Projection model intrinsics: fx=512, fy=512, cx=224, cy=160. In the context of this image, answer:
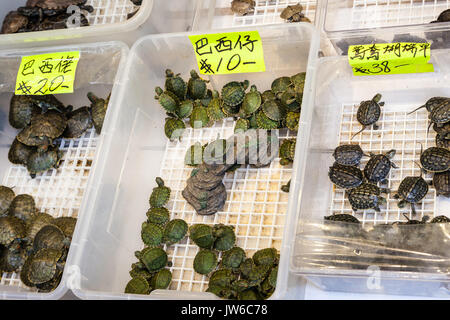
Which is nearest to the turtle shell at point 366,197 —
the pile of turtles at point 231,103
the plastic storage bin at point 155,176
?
the plastic storage bin at point 155,176

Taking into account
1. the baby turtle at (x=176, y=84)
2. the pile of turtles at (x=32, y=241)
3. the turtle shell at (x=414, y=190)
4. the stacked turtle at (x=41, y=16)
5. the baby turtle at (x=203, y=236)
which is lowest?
the pile of turtles at (x=32, y=241)

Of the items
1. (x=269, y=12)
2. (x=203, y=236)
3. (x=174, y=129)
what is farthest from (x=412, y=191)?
(x=269, y=12)

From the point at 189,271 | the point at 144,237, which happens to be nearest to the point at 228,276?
the point at 189,271

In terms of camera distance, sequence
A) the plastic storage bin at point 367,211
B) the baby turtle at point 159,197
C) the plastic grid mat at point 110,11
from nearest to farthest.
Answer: the plastic storage bin at point 367,211 → the baby turtle at point 159,197 → the plastic grid mat at point 110,11

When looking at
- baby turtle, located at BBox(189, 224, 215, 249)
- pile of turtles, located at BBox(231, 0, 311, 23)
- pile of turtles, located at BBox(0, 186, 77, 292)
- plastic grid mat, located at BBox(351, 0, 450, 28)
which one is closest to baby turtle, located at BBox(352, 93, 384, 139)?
plastic grid mat, located at BBox(351, 0, 450, 28)

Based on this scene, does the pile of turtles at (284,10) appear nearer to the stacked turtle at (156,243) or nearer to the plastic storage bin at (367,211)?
the plastic storage bin at (367,211)

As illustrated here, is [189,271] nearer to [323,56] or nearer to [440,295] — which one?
[440,295]

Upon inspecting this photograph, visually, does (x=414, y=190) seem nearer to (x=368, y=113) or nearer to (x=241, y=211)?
(x=368, y=113)

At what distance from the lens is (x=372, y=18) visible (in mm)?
2129

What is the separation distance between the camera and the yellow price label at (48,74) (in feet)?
6.59

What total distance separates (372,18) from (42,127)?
1.46 m

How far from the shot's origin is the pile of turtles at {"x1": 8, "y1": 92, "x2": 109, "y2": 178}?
217cm

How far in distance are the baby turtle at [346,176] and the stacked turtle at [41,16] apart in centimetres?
144

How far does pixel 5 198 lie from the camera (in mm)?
2150
